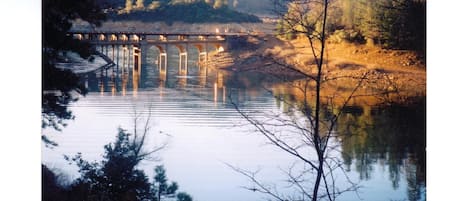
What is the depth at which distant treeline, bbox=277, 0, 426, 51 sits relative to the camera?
292 centimetres

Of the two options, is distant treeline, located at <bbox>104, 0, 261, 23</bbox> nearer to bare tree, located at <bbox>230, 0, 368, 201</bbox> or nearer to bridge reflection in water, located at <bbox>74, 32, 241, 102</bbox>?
bridge reflection in water, located at <bbox>74, 32, 241, 102</bbox>

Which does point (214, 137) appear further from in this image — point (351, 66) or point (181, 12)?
point (351, 66)

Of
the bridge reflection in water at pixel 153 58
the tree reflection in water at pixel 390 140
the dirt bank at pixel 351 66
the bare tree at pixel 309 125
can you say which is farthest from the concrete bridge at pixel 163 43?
the tree reflection in water at pixel 390 140

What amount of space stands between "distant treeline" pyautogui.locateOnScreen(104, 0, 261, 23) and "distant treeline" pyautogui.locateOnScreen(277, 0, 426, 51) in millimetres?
253

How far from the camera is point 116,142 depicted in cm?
288

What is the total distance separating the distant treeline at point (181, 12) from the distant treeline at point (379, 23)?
0.25 metres

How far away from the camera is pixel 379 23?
2949 millimetres

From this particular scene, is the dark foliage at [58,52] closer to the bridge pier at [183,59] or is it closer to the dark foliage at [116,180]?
the dark foliage at [116,180]

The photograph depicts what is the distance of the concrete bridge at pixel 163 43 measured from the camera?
Result: 9.64 ft

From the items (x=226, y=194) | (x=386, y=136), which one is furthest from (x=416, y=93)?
(x=226, y=194)

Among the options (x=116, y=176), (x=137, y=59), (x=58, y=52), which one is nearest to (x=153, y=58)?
(x=137, y=59)
